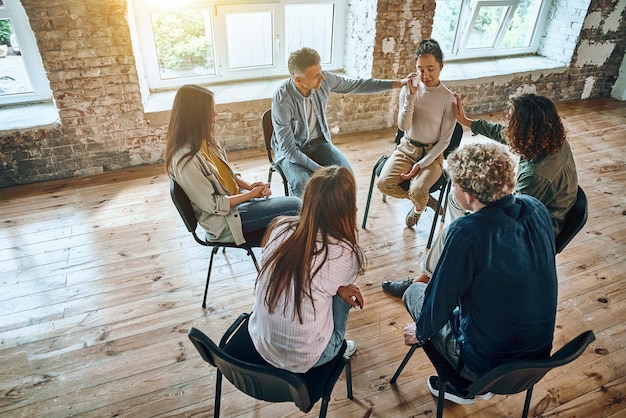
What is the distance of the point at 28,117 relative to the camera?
3.58 meters

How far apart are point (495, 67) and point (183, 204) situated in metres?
4.59

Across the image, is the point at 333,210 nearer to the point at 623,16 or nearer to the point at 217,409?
the point at 217,409

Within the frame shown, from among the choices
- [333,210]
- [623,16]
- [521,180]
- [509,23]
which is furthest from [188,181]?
[623,16]

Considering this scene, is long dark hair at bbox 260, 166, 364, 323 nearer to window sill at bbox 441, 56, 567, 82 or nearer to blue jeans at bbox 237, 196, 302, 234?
blue jeans at bbox 237, 196, 302, 234

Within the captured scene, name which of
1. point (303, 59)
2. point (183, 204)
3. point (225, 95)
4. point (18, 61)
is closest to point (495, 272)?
point (183, 204)

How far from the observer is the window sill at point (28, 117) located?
3445 millimetres

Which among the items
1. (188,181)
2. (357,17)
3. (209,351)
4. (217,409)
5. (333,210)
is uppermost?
(357,17)

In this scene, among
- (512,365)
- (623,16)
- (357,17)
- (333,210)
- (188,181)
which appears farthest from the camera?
(623,16)

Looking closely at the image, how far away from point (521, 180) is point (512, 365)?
108cm

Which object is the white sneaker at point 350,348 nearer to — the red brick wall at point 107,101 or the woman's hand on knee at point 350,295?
the woman's hand on knee at point 350,295

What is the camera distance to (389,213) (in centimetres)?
336

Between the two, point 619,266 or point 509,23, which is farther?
point 509,23

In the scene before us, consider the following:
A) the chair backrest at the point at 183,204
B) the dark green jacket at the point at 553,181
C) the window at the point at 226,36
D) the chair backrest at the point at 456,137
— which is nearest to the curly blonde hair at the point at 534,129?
the dark green jacket at the point at 553,181

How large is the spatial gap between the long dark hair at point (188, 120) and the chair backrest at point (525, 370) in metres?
1.57
